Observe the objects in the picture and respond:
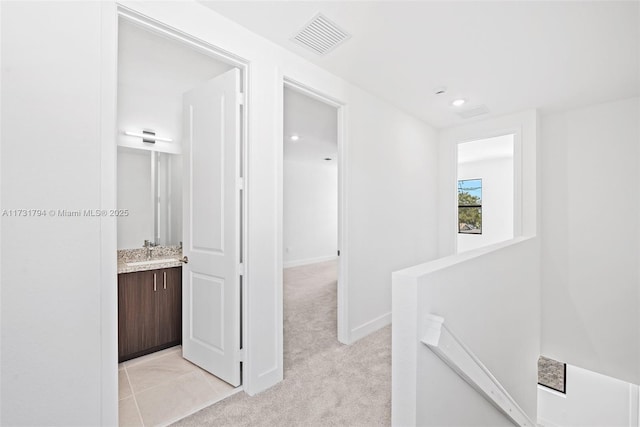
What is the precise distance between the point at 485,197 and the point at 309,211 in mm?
4330

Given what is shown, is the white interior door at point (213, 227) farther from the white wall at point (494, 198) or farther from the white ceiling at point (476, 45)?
the white wall at point (494, 198)

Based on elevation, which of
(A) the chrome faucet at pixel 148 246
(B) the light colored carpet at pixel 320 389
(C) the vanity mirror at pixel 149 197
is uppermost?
(C) the vanity mirror at pixel 149 197

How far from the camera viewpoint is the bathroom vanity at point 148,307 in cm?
248

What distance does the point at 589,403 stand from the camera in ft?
17.9

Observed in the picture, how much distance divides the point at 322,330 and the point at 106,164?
256 centimetres

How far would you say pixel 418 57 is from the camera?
7.98 feet

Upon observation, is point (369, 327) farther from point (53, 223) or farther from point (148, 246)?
point (53, 223)

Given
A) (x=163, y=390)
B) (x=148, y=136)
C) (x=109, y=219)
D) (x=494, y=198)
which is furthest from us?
(x=494, y=198)

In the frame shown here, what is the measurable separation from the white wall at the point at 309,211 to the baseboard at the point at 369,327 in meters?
3.89

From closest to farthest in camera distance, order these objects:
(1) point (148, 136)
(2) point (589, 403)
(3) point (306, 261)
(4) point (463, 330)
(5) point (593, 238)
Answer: (4) point (463, 330) < (1) point (148, 136) < (5) point (593, 238) < (2) point (589, 403) < (3) point (306, 261)

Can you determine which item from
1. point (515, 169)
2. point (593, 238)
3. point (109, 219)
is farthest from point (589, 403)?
point (109, 219)

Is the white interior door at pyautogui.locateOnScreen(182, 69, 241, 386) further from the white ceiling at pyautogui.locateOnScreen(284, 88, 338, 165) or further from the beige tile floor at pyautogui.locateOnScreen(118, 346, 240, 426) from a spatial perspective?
the white ceiling at pyautogui.locateOnScreen(284, 88, 338, 165)

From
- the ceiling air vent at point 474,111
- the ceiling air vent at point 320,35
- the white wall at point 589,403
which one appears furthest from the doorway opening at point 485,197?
the ceiling air vent at point 320,35

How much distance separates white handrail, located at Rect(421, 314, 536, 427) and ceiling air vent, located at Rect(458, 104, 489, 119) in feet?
9.89
